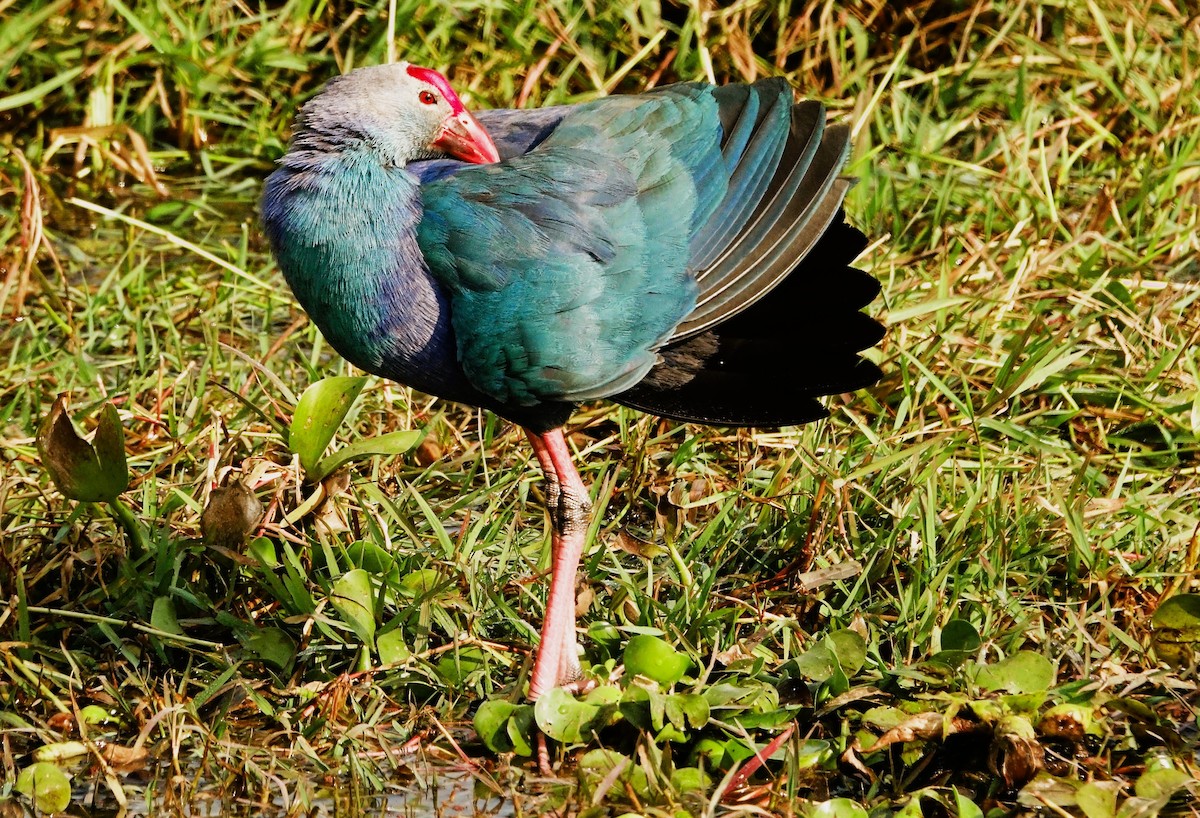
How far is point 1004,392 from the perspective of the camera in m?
3.43

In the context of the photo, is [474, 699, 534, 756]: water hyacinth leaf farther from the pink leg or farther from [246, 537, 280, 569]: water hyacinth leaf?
[246, 537, 280, 569]: water hyacinth leaf

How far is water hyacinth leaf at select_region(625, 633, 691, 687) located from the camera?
2656mm

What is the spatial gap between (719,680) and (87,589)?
1222 mm

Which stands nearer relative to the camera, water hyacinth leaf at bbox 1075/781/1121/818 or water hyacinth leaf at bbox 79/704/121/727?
water hyacinth leaf at bbox 1075/781/1121/818

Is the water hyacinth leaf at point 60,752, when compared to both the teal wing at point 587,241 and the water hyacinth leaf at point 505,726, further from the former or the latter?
the teal wing at point 587,241

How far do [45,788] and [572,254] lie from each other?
1.23 metres

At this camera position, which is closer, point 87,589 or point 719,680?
point 719,680

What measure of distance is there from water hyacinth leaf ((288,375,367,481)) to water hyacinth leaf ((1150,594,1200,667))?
59.2 inches

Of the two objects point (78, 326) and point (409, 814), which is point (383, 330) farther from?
point (78, 326)

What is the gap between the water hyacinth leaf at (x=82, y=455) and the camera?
2.68 m

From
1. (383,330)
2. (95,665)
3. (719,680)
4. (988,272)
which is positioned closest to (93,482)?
(95,665)

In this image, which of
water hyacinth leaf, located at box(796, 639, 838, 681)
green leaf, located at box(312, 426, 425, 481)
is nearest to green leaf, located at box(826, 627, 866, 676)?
water hyacinth leaf, located at box(796, 639, 838, 681)

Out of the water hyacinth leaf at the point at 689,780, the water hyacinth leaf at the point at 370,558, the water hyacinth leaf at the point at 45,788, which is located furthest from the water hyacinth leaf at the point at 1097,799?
the water hyacinth leaf at the point at 45,788

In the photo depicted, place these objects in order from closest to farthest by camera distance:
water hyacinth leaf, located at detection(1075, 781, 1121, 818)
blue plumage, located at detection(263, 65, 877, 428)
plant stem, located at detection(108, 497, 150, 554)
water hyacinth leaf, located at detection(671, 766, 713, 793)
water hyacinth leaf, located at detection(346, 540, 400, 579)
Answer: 1. water hyacinth leaf, located at detection(1075, 781, 1121, 818)
2. water hyacinth leaf, located at detection(671, 766, 713, 793)
3. blue plumage, located at detection(263, 65, 877, 428)
4. plant stem, located at detection(108, 497, 150, 554)
5. water hyacinth leaf, located at detection(346, 540, 400, 579)
